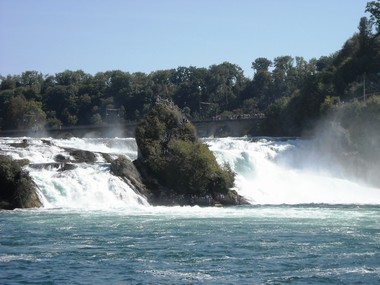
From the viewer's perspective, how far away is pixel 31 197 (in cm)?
4344

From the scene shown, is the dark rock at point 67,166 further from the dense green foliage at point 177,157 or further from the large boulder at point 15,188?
the dense green foliage at point 177,157

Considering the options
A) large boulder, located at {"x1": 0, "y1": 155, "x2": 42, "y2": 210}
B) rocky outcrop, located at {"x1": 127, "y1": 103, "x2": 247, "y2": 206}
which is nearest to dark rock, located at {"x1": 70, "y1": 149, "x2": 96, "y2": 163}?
rocky outcrop, located at {"x1": 127, "y1": 103, "x2": 247, "y2": 206}

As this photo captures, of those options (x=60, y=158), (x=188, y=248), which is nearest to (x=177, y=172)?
(x=60, y=158)

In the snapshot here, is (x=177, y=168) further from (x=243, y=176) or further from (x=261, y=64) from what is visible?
(x=261, y=64)

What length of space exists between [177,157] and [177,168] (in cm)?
94

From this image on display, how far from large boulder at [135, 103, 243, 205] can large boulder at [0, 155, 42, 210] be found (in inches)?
295

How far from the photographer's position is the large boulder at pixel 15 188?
4288 cm

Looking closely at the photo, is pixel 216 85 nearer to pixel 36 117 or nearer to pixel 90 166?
pixel 36 117

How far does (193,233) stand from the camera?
106ft

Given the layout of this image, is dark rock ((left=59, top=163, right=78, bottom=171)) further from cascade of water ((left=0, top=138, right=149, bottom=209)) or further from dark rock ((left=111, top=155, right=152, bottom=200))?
dark rock ((left=111, top=155, right=152, bottom=200))

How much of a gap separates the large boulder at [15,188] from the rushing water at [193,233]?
94cm

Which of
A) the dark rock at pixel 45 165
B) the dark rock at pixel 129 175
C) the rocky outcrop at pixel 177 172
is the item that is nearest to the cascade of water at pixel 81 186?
the dark rock at pixel 45 165

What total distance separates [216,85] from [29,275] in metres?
102

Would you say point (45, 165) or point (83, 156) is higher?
point (83, 156)
